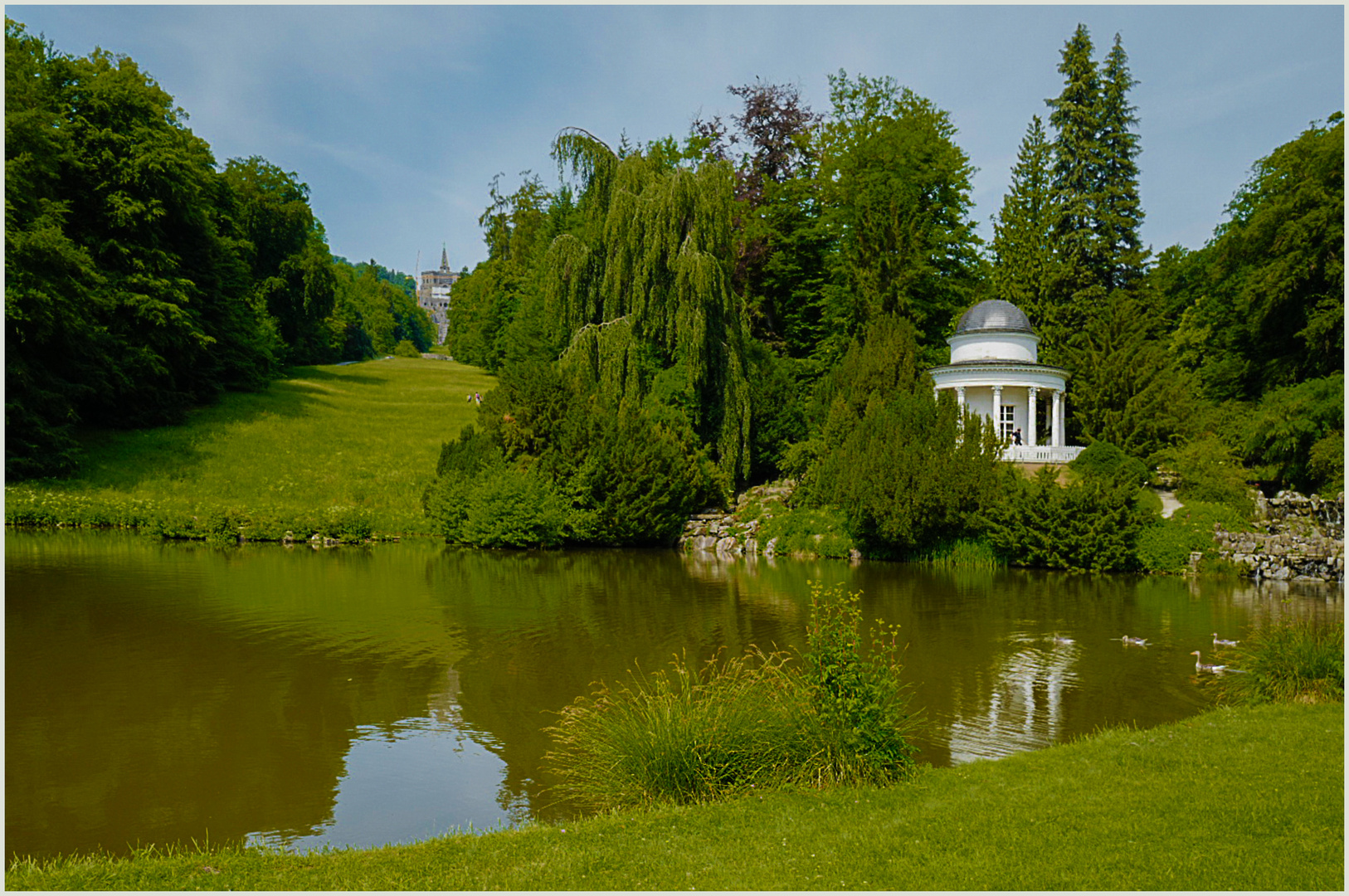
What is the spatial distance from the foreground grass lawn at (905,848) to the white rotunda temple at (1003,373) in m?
23.9

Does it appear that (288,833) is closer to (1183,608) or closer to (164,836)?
(164,836)

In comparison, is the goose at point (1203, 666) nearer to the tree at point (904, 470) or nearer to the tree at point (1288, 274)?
the tree at point (904, 470)

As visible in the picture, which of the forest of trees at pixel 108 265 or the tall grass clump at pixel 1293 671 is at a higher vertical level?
the forest of trees at pixel 108 265

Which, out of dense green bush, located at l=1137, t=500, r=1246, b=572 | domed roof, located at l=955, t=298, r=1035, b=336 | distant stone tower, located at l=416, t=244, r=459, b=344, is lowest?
dense green bush, located at l=1137, t=500, r=1246, b=572

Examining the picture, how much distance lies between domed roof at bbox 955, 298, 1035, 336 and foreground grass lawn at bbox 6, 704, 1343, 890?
979 inches

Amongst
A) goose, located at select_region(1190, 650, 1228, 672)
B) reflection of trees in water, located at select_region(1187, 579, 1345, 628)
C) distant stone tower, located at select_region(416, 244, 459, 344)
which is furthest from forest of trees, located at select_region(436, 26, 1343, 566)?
distant stone tower, located at select_region(416, 244, 459, 344)

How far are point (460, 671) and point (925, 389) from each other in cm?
1787

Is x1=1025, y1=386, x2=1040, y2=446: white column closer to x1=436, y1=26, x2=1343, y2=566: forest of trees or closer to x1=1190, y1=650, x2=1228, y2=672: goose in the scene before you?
x1=436, y1=26, x2=1343, y2=566: forest of trees

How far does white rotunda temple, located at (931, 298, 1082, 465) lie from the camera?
96.8 feet

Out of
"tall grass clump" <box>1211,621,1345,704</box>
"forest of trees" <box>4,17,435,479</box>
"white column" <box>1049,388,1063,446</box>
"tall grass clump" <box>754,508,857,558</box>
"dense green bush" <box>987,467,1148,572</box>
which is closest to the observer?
"tall grass clump" <box>1211,621,1345,704</box>

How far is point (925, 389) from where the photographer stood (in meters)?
25.9

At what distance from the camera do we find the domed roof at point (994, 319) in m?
30.1

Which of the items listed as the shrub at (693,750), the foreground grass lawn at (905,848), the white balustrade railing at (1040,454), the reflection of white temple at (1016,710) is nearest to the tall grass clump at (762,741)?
the shrub at (693,750)

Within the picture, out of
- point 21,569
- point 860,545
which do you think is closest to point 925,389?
point 860,545
